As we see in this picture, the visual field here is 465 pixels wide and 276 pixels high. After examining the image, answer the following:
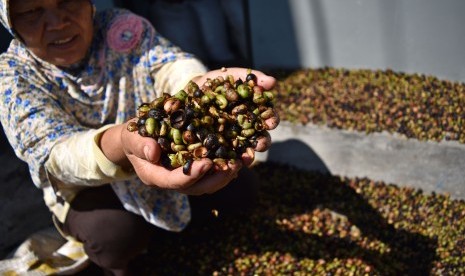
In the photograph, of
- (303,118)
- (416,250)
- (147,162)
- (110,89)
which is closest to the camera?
(147,162)

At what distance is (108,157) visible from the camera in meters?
2.21

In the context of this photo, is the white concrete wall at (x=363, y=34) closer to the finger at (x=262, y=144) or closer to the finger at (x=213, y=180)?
the finger at (x=262, y=144)

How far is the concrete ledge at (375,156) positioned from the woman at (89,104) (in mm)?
1277

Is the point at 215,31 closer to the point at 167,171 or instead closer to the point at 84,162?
the point at 84,162

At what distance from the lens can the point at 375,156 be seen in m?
3.87

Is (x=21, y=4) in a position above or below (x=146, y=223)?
above

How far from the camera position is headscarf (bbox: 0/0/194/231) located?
2.61m

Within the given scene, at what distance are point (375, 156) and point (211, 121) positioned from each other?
2.14 metres

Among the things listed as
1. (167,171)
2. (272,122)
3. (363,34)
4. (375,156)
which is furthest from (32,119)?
(363,34)

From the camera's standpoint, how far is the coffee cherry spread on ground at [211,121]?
198 cm

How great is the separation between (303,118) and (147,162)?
2374 mm

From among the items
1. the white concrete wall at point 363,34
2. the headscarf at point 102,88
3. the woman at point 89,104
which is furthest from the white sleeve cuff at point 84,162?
the white concrete wall at point 363,34

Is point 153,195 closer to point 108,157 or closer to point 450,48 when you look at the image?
point 108,157

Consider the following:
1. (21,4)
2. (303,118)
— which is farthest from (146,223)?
Answer: (303,118)
